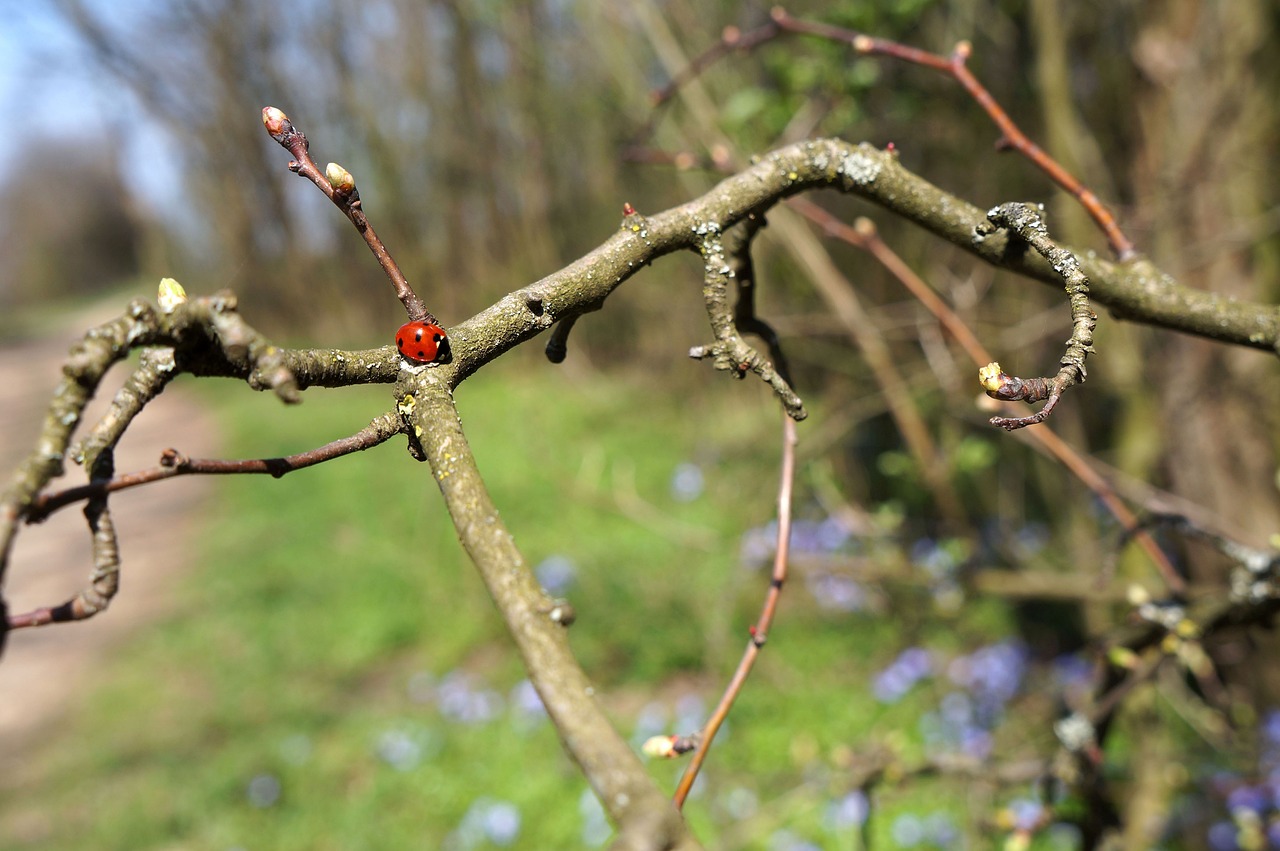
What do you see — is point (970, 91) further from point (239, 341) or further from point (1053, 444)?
point (239, 341)

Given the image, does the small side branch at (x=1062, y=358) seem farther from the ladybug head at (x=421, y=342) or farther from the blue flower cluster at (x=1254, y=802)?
the blue flower cluster at (x=1254, y=802)

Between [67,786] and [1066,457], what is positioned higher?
[67,786]

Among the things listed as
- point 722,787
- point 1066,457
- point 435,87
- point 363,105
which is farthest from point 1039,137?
point 363,105

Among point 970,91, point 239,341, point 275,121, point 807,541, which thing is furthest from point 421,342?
point 807,541

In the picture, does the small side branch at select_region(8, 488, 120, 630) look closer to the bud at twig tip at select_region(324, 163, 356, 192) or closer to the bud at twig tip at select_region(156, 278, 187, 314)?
the bud at twig tip at select_region(156, 278, 187, 314)

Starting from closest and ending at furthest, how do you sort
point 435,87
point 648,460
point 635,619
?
1. point 635,619
2. point 648,460
3. point 435,87

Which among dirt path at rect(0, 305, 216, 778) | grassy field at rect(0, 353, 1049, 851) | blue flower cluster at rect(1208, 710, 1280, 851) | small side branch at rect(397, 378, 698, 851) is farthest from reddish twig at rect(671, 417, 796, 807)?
dirt path at rect(0, 305, 216, 778)

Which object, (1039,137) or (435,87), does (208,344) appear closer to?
(1039,137)
